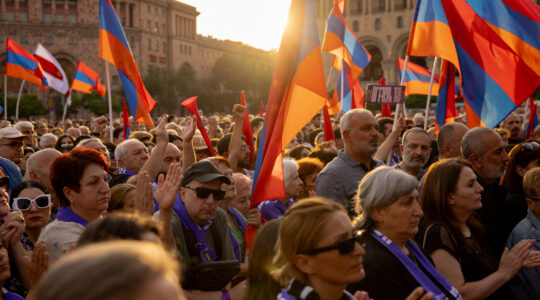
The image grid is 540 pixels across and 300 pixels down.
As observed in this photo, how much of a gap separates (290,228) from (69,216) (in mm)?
1741

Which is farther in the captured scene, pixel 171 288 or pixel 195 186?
pixel 195 186

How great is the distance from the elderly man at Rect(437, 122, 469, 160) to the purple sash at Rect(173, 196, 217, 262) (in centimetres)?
308

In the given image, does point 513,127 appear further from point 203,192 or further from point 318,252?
point 318,252

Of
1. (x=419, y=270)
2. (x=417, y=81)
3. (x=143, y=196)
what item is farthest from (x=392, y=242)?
(x=417, y=81)

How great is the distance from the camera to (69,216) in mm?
3719

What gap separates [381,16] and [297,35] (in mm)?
62066

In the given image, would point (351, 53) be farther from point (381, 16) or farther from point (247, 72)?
point (247, 72)

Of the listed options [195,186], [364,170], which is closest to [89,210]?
[195,186]

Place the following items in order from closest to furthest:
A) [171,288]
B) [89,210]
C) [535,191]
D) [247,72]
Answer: [171,288] < [89,210] < [535,191] < [247,72]

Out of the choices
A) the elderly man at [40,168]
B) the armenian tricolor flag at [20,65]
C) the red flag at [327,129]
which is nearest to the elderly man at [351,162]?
the elderly man at [40,168]

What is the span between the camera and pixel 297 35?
5.41 metres

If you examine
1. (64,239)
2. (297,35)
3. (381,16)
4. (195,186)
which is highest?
(381,16)

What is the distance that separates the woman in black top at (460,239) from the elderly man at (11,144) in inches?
188

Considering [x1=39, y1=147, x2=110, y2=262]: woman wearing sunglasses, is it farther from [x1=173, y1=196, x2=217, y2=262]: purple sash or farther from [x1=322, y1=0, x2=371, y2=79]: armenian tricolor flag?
[x1=322, y1=0, x2=371, y2=79]: armenian tricolor flag
